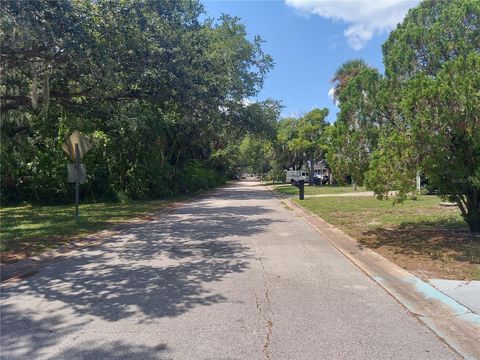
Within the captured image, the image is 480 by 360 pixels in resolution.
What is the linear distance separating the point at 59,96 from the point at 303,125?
38.8m

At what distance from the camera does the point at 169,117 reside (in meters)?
24.5

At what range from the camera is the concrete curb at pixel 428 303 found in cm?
459

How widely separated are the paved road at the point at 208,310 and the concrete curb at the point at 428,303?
0.17 metres

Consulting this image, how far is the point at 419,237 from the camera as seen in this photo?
1068 cm

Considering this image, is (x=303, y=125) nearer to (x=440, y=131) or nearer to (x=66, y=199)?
(x=66, y=199)

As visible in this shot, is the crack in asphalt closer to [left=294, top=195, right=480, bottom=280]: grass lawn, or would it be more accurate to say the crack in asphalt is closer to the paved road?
the paved road

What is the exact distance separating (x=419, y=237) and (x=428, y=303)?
525 cm

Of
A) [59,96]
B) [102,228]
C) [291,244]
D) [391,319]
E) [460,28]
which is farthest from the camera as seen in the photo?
[59,96]

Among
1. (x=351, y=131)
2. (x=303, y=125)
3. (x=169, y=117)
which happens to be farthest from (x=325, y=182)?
(x=351, y=131)

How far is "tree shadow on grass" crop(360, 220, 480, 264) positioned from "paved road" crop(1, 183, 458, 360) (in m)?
1.50

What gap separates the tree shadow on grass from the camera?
8.70 m

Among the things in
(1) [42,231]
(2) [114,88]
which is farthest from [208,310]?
(2) [114,88]

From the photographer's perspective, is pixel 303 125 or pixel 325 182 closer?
pixel 303 125

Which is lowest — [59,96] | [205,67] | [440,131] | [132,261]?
[132,261]
